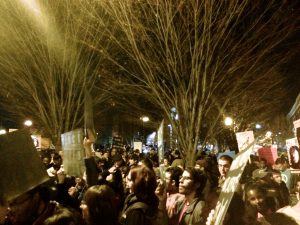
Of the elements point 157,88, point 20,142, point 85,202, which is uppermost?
point 157,88

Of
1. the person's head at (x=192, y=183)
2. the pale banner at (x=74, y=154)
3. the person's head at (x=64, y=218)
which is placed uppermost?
the pale banner at (x=74, y=154)

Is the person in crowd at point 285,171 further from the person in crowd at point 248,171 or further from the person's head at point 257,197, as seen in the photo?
the person's head at point 257,197

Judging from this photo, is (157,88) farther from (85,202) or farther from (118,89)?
(85,202)

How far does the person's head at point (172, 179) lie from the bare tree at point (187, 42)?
6.18 m

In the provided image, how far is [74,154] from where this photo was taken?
6.54 meters

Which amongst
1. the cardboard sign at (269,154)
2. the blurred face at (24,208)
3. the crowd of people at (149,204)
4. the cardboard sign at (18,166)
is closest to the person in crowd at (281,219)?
the crowd of people at (149,204)

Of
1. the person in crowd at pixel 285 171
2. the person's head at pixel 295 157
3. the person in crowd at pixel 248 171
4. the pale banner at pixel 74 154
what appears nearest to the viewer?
the person's head at pixel 295 157

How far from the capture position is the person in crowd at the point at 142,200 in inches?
157

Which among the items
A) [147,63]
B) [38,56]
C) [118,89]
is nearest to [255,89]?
[118,89]

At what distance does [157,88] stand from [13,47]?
7213 millimetres

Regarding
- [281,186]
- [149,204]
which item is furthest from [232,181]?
[281,186]

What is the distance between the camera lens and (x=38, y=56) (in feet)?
59.4

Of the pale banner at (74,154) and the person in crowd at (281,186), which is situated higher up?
the pale banner at (74,154)

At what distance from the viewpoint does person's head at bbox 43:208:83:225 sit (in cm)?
314
